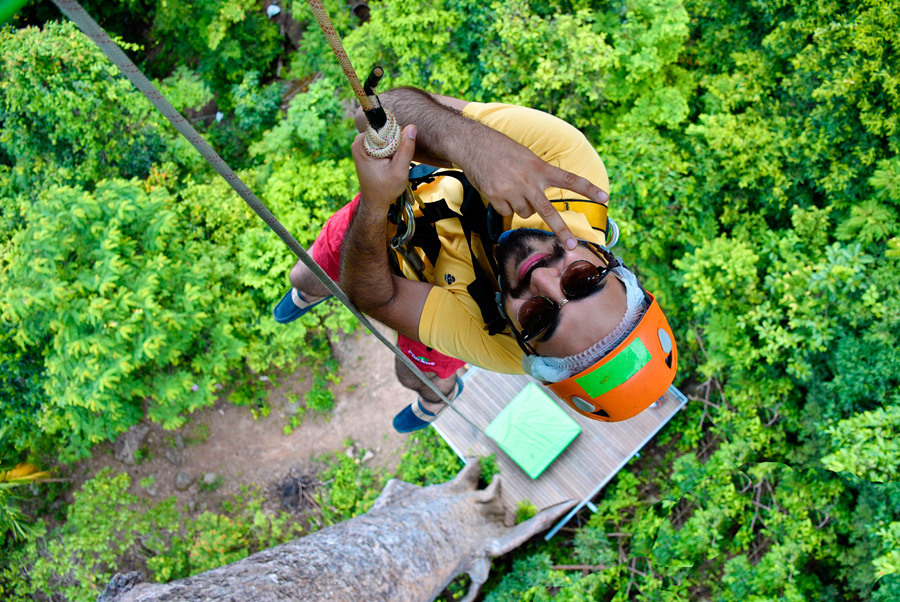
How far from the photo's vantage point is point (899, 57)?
5430 millimetres

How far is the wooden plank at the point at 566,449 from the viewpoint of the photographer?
6777 millimetres

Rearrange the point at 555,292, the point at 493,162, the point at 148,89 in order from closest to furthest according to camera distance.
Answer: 1. the point at 148,89
2. the point at 493,162
3. the point at 555,292

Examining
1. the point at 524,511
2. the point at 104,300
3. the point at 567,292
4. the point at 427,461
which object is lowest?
the point at 524,511

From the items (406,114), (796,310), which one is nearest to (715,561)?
(796,310)

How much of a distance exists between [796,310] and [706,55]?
3.79 meters

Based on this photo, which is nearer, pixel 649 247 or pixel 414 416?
pixel 414 416

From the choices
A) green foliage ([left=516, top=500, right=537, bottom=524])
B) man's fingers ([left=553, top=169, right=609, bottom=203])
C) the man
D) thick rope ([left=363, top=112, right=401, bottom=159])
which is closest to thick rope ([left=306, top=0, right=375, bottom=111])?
thick rope ([left=363, top=112, right=401, bottom=159])

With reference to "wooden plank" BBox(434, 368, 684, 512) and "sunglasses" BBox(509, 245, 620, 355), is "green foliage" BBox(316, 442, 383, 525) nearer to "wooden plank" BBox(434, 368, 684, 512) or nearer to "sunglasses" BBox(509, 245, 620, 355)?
"wooden plank" BBox(434, 368, 684, 512)

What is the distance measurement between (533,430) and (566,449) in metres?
0.55

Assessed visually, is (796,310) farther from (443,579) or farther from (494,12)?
(494,12)

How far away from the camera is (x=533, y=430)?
6.85m

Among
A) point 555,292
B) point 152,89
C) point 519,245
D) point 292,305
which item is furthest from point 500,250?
point 292,305

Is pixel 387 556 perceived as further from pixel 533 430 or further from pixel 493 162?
pixel 493 162

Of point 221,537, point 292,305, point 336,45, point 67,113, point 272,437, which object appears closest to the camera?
point 336,45
